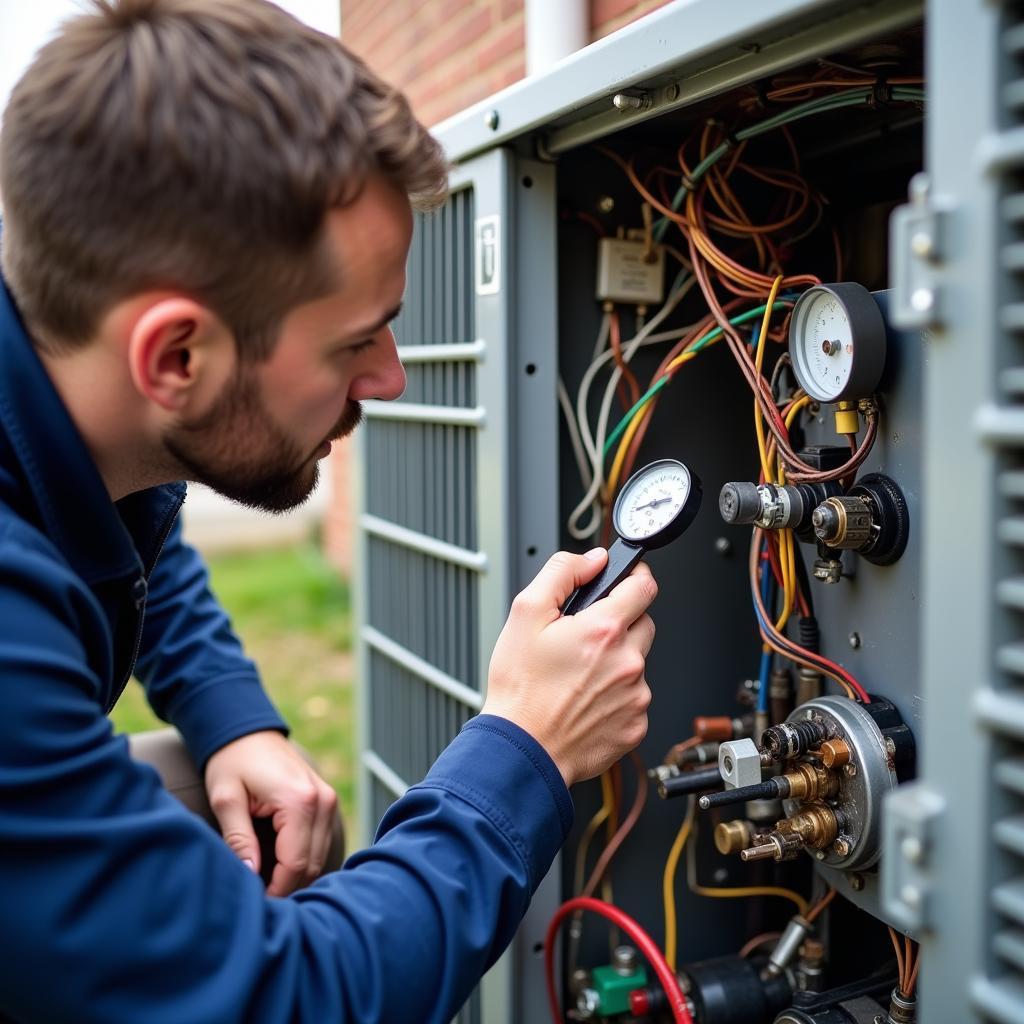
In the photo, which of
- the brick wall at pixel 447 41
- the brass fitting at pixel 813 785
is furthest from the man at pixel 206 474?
the brick wall at pixel 447 41

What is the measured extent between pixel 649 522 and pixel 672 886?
580mm

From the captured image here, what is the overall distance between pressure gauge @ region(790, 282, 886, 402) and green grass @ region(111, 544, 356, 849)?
2.12m

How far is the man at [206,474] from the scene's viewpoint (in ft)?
2.45

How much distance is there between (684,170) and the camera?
115cm

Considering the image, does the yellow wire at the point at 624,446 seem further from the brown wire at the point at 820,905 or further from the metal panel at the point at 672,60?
the brown wire at the point at 820,905

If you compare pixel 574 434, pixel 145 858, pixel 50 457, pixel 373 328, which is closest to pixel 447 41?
pixel 574 434

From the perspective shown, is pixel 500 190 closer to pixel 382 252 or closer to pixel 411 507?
pixel 382 252

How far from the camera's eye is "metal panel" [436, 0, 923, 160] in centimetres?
80

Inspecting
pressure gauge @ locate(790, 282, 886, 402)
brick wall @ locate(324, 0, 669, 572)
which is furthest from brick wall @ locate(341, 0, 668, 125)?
pressure gauge @ locate(790, 282, 886, 402)

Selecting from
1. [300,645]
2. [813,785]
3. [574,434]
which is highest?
[574,434]

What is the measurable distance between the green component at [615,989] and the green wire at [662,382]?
2.13ft

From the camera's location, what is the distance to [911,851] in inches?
26.7

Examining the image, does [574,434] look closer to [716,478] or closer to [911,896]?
[716,478]

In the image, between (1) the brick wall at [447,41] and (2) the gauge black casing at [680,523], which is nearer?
(2) the gauge black casing at [680,523]
